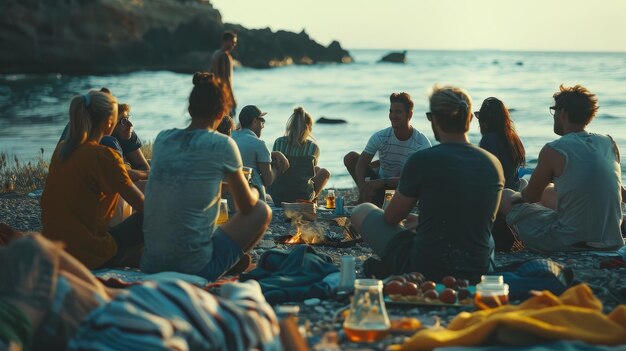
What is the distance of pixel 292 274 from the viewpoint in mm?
6129

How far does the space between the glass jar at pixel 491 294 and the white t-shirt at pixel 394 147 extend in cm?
394

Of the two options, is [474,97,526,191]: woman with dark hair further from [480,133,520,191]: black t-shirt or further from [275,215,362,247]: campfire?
[275,215,362,247]: campfire

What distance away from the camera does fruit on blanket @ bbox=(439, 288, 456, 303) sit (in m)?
5.40

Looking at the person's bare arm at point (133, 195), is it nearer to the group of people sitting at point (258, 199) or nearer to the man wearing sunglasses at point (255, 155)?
the group of people sitting at point (258, 199)

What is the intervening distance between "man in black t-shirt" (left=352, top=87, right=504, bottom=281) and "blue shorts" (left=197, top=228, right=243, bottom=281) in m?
1.04

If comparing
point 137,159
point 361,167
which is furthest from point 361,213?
point 361,167

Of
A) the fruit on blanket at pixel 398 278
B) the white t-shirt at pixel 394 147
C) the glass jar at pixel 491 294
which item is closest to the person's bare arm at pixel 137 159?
the white t-shirt at pixel 394 147

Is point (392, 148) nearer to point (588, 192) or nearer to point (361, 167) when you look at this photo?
point (361, 167)

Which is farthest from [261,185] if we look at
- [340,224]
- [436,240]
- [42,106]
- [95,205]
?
[42,106]

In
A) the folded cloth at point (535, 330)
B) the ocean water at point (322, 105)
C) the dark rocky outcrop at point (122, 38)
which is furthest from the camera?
the dark rocky outcrop at point (122, 38)

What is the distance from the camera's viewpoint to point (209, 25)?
80000 millimetres

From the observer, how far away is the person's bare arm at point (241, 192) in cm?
588

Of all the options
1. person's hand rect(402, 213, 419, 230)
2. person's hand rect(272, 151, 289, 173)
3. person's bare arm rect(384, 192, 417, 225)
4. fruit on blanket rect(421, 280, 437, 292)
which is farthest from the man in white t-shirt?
fruit on blanket rect(421, 280, 437, 292)

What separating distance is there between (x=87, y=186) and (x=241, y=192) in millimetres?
1000
